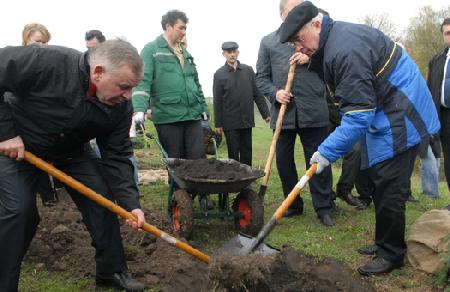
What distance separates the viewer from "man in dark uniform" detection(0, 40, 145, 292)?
2.94 metres

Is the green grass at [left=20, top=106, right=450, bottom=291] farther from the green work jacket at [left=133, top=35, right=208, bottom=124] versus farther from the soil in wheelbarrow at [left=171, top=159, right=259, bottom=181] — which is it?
the green work jacket at [left=133, top=35, right=208, bottom=124]

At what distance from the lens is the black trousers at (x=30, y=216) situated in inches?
122

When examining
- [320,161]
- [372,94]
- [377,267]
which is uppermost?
[372,94]

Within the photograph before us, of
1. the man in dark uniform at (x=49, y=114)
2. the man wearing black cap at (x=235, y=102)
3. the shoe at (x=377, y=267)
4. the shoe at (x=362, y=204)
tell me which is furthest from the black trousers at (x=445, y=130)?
the man in dark uniform at (x=49, y=114)

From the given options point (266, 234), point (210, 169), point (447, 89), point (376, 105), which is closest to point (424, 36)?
point (447, 89)

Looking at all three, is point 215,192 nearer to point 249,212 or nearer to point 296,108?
point 249,212

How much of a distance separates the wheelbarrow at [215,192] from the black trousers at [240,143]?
2.71 metres

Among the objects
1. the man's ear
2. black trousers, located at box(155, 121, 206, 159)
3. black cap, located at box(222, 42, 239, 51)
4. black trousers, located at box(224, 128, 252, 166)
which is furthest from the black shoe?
black cap, located at box(222, 42, 239, 51)

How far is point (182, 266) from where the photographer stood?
365 centimetres

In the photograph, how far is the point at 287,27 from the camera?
3430 millimetres

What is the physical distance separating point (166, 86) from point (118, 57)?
96.3 inches

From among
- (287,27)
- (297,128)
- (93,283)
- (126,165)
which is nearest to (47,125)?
(126,165)

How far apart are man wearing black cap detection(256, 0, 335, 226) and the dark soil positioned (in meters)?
1.51

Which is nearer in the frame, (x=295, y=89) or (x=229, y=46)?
(x=295, y=89)
